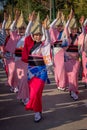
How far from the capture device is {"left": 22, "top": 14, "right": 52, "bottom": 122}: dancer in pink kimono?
6773 mm

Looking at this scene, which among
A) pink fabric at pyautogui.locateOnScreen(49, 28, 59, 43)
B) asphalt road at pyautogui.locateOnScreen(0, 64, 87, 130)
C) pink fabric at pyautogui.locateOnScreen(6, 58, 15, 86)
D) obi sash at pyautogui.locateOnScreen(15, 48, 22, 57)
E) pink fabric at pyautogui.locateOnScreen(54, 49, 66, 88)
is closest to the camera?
asphalt road at pyautogui.locateOnScreen(0, 64, 87, 130)

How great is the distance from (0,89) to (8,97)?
107 centimetres

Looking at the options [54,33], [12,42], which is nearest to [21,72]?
[12,42]

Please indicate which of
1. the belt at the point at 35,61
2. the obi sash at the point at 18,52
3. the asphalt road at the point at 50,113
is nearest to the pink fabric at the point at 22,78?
the obi sash at the point at 18,52

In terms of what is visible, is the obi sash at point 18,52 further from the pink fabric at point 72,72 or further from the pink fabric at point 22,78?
the pink fabric at point 72,72

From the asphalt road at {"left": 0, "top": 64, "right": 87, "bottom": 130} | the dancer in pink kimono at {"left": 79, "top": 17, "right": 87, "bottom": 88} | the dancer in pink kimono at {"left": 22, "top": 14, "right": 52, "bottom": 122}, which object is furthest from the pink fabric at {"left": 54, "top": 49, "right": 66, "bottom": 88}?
the dancer in pink kimono at {"left": 22, "top": 14, "right": 52, "bottom": 122}

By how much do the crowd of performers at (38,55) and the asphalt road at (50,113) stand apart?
187mm

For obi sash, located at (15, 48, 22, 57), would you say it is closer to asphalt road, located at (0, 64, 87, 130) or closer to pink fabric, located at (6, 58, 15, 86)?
pink fabric, located at (6, 58, 15, 86)

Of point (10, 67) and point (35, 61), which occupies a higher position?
point (35, 61)

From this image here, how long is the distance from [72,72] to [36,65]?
6.72ft

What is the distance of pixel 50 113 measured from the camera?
7.32m

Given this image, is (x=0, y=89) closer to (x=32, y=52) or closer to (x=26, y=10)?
(x=32, y=52)

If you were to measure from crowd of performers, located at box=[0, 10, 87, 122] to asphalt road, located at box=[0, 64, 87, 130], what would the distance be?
187mm

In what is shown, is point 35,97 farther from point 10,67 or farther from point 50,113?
point 10,67
